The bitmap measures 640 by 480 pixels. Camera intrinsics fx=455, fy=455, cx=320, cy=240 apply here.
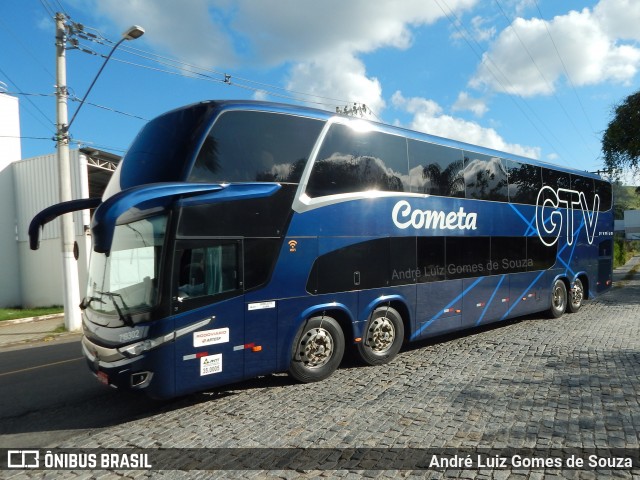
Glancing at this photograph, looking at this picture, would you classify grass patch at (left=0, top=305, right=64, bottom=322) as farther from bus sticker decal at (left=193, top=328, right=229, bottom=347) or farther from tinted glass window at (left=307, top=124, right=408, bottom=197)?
tinted glass window at (left=307, top=124, right=408, bottom=197)

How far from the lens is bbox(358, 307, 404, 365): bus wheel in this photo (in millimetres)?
7586

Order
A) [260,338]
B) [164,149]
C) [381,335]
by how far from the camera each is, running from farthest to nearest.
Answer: [381,335], [260,338], [164,149]

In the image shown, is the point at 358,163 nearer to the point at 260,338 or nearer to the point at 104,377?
the point at 260,338

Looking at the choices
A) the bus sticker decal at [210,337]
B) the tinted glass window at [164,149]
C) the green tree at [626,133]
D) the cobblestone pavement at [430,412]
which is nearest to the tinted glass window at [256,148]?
the tinted glass window at [164,149]

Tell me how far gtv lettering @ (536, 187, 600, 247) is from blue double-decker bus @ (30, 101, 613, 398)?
2395 millimetres

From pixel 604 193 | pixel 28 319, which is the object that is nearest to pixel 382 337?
pixel 604 193

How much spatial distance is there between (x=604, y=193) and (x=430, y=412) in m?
12.8

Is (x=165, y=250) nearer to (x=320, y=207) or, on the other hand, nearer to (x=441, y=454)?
(x=320, y=207)

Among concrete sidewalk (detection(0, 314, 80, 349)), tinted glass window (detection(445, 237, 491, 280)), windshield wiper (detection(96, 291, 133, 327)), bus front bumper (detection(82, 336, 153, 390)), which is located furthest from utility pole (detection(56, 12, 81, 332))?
tinted glass window (detection(445, 237, 491, 280))

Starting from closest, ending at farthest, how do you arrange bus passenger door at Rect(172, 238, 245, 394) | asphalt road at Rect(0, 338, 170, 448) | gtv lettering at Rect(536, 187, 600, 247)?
1. asphalt road at Rect(0, 338, 170, 448)
2. bus passenger door at Rect(172, 238, 245, 394)
3. gtv lettering at Rect(536, 187, 600, 247)

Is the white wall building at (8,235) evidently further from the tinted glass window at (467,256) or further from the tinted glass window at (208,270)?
the tinted glass window at (467,256)

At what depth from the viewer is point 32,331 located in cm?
1475

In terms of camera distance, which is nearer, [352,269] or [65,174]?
[352,269]

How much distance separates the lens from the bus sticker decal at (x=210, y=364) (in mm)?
5637
